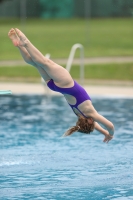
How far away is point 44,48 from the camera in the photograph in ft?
97.7

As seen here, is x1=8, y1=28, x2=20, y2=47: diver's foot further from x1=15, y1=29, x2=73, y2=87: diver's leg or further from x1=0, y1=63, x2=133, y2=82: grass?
x1=0, y1=63, x2=133, y2=82: grass

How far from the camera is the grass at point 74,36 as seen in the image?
27.7m

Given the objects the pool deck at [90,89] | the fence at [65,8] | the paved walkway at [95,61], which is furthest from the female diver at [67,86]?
the fence at [65,8]

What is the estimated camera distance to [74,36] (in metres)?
35.2

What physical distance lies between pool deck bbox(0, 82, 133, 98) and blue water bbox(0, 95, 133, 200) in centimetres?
146

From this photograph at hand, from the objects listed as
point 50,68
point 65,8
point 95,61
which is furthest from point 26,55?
point 65,8

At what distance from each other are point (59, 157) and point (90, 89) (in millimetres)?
8470

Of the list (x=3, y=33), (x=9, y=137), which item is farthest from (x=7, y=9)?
(x=9, y=137)

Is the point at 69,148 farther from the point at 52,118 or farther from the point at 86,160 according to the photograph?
the point at 52,118

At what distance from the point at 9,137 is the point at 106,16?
2955 cm

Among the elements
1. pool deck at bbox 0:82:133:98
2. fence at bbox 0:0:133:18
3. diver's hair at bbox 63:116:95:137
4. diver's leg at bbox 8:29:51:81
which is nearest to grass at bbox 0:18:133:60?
fence at bbox 0:0:133:18

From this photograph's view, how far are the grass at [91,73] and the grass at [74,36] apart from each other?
8.47 ft

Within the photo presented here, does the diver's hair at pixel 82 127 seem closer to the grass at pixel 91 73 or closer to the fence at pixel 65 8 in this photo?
the grass at pixel 91 73

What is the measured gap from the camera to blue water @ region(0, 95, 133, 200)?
28.7 ft
